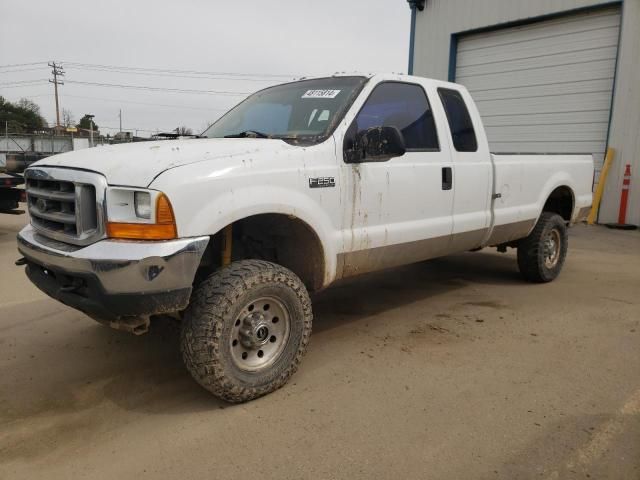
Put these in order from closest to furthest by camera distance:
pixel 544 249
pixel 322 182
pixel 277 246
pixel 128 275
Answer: pixel 128 275 → pixel 322 182 → pixel 277 246 → pixel 544 249

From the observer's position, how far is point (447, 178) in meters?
4.16

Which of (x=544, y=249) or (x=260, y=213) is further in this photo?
(x=544, y=249)

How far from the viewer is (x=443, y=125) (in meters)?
4.23

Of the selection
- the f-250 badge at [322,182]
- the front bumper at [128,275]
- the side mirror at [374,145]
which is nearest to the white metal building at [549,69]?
the side mirror at [374,145]

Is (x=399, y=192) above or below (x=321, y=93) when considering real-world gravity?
below

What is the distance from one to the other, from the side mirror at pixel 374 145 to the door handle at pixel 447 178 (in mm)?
865

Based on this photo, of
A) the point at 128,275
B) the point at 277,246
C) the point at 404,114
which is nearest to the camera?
the point at 128,275

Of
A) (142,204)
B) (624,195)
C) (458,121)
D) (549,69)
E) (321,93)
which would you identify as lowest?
(624,195)

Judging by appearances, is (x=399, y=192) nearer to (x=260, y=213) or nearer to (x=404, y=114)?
(x=404, y=114)

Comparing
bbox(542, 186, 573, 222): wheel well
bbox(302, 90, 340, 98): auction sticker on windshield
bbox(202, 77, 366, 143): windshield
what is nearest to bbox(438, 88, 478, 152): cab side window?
bbox(202, 77, 366, 143): windshield

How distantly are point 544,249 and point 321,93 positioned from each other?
10.5 feet

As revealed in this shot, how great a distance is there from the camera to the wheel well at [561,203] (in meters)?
5.88

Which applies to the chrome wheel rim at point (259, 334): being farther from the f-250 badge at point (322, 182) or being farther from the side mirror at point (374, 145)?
the side mirror at point (374, 145)

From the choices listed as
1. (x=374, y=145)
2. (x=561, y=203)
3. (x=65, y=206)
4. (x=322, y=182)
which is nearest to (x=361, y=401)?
(x=322, y=182)
